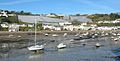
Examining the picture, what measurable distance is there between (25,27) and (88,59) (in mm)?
102224

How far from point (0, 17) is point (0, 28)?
29.0 m

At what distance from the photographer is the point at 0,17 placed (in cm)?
16125

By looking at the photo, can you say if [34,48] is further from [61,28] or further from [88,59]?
[61,28]

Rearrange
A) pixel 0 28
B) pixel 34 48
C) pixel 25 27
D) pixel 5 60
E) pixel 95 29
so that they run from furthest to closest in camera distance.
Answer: pixel 95 29
pixel 25 27
pixel 0 28
pixel 34 48
pixel 5 60

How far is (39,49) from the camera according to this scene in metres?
54.0

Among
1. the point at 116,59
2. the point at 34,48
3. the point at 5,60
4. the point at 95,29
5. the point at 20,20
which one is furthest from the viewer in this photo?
the point at 20,20

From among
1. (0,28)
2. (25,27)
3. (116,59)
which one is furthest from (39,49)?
(25,27)

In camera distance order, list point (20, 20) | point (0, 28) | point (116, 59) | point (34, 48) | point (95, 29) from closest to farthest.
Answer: point (116, 59) → point (34, 48) → point (0, 28) → point (95, 29) → point (20, 20)

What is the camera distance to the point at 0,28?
133375 millimetres

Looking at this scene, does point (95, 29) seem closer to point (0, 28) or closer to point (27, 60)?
point (0, 28)

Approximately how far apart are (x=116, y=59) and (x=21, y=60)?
1361 cm

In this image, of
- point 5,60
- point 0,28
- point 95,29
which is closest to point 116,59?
point 5,60

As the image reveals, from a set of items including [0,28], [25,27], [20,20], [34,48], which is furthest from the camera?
[20,20]

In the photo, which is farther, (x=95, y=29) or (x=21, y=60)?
(x=95, y=29)
